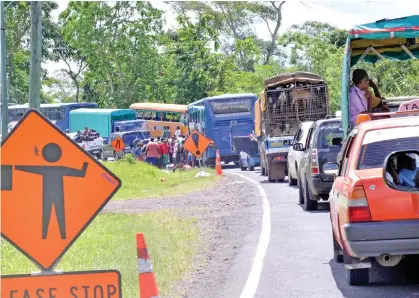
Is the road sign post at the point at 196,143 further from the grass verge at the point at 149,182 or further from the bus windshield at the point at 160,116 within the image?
the bus windshield at the point at 160,116

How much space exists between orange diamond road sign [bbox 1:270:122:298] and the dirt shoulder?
4301 mm

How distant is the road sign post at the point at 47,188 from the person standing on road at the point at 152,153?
39.4m

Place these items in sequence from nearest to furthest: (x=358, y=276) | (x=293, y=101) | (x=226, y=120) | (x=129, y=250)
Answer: (x=358, y=276)
(x=129, y=250)
(x=293, y=101)
(x=226, y=120)

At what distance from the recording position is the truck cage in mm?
35781

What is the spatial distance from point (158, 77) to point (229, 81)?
10272 millimetres

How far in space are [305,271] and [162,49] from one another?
7009 cm

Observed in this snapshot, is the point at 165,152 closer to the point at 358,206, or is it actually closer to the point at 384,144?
the point at 384,144

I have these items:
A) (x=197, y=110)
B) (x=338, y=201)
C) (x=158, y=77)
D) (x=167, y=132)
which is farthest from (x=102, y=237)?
(x=158, y=77)

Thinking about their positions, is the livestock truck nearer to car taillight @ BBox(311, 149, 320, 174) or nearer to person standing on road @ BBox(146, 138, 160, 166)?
person standing on road @ BBox(146, 138, 160, 166)

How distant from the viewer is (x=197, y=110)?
53375mm

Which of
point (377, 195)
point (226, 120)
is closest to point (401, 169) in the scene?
point (377, 195)

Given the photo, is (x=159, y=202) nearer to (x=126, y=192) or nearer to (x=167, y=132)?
(x=126, y=192)

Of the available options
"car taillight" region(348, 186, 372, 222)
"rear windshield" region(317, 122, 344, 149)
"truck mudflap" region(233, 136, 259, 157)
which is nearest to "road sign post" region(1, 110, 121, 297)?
"car taillight" region(348, 186, 372, 222)

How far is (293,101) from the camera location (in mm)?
35781
